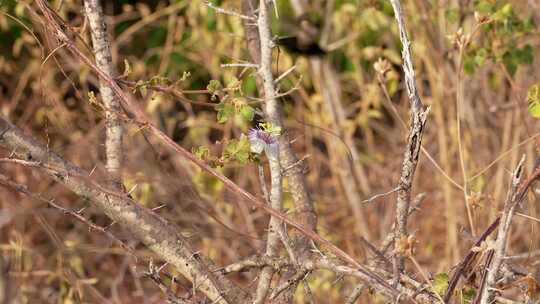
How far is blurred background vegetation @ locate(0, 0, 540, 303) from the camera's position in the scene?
277cm

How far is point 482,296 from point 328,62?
7.62 feet

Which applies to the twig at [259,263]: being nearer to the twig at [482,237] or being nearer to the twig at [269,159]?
the twig at [269,159]

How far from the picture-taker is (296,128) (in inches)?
133

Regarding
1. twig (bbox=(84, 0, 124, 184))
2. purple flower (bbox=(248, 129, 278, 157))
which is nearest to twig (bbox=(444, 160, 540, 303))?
purple flower (bbox=(248, 129, 278, 157))

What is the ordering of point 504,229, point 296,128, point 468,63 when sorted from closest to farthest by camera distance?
1. point 504,229
2. point 468,63
3. point 296,128

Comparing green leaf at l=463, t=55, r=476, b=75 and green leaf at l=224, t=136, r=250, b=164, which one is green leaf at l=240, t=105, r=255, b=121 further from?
green leaf at l=463, t=55, r=476, b=75

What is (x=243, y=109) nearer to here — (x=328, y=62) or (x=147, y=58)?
(x=328, y=62)

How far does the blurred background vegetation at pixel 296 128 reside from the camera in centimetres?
277

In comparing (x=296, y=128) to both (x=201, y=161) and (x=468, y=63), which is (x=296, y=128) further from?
(x=201, y=161)

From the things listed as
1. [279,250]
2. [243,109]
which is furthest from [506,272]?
[243,109]

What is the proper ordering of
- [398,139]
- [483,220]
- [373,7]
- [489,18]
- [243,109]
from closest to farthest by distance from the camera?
[243,109]
[489,18]
[373,7]
[483,220]
[398,139]

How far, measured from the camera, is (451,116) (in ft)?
10.2

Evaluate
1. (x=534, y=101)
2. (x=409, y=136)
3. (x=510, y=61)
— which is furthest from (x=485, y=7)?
(x=409, y=136)

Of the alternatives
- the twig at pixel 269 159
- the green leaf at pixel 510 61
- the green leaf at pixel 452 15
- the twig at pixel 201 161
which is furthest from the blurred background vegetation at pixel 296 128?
the twig at pixel 201 161
